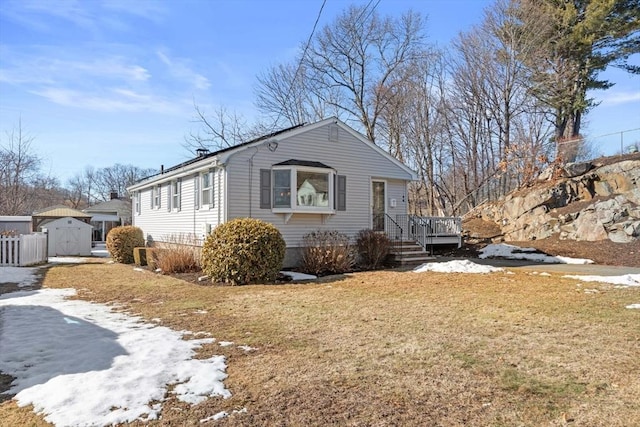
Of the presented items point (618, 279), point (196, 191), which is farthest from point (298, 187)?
point (618, 279)

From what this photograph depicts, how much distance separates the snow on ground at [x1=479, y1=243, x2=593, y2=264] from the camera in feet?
46.0

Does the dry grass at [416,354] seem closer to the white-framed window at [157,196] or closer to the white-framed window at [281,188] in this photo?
the white-framed window at [281,188]

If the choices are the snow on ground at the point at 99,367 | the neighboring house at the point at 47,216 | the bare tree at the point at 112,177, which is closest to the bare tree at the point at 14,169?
the neighboring house at the point at 47,216

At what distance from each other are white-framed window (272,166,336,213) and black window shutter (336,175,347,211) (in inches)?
17.3

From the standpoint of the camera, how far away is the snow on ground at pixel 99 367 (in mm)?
3199

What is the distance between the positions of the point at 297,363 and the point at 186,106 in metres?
21.6

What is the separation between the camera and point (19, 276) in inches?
460

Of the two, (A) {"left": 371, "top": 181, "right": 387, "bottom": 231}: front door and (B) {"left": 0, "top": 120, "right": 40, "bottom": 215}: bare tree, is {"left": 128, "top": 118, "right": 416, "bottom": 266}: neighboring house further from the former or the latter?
(B) {"left": 0, "top": 120, "right": 40, "bottom": 215}: bare tree

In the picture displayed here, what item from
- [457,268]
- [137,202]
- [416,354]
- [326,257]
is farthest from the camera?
[137,202]

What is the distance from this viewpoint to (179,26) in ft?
33.8

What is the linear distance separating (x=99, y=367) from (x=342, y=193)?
10.8 metres

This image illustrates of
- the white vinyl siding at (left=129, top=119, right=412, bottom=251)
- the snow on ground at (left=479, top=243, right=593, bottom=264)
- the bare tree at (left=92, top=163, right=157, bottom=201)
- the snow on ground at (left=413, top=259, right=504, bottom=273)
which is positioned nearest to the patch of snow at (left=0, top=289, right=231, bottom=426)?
the white vinyl siding at (left=129, top=119, right=412, bottom=251)

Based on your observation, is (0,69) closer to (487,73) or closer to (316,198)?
(316,198)

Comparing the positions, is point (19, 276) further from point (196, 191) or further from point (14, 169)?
point (14, 169)
